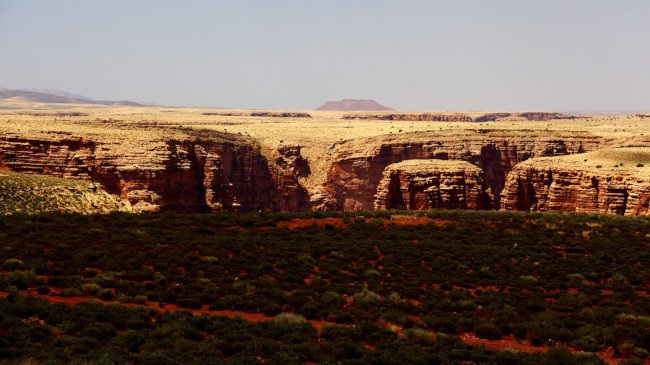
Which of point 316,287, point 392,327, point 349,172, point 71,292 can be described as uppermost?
point 71,292

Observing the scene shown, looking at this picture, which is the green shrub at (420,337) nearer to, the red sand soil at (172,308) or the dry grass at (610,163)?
the red sand soil at (172,308)

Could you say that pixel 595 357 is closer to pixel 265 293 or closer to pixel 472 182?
pixel 265 293

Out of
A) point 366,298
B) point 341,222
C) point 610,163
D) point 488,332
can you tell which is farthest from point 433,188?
point 488,332

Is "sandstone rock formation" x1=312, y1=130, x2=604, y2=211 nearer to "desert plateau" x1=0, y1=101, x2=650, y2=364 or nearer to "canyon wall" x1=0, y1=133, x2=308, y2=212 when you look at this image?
"desert plateau" x1=0, y1=101, x2=650, y2=364

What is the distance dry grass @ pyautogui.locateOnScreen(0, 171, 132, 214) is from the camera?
4862cm

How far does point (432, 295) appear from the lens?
30.7m

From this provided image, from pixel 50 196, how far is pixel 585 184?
140 feet

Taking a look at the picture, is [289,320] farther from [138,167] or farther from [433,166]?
[433,166]

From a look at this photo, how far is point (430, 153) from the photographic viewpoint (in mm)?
96438

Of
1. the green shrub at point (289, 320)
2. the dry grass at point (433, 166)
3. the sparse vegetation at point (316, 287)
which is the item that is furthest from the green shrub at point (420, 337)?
the dry grass at point (433, 166)

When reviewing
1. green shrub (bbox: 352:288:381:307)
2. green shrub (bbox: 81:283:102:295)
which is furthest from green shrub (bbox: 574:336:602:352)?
green shrub (bbox: 81:283:102:295)

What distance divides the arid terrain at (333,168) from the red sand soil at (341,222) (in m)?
17.3

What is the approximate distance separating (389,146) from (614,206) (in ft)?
127

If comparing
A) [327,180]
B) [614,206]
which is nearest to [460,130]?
[327,180]
